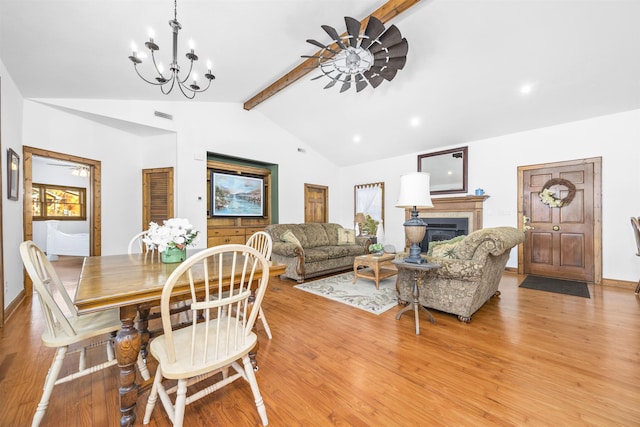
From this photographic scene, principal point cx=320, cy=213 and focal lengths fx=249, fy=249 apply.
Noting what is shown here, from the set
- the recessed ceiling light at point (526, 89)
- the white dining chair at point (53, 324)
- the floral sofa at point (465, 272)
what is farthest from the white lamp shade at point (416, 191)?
the recessed ceiling light at point (526, 89)

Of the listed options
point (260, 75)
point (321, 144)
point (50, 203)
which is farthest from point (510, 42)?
point (50, 203)

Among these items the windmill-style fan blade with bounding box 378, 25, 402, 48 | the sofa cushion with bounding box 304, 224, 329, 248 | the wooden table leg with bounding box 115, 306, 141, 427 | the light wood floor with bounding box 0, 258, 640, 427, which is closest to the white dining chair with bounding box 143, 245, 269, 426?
the wooden table leg with bounding box 115, 306, 141, 427

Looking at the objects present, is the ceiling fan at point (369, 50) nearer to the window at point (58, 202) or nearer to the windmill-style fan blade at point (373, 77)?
the windmill-style fan blade at point (373, 77)

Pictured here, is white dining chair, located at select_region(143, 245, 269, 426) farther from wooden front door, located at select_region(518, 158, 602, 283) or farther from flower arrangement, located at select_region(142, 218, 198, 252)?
wooden front door, located at select_region(518, 158, 602, 283)

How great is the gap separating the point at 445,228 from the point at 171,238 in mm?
5338

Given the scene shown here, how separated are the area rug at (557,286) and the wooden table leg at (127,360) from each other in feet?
16.1

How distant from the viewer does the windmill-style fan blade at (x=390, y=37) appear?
2.48 m

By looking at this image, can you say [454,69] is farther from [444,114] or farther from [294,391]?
[294,391]

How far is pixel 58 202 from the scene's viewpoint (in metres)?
6.71

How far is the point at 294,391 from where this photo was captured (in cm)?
161

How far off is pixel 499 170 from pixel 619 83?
1.88 metres

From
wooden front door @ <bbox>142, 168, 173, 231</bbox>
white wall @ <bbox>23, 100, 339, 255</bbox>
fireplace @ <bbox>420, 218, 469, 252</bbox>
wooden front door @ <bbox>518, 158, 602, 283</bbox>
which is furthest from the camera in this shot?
fireplace @ <bbox>420, 218, 469, 252</bbox>

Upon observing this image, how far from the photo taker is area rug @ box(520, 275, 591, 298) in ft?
11.8

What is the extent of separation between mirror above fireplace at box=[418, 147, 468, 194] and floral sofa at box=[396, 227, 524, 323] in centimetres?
272
